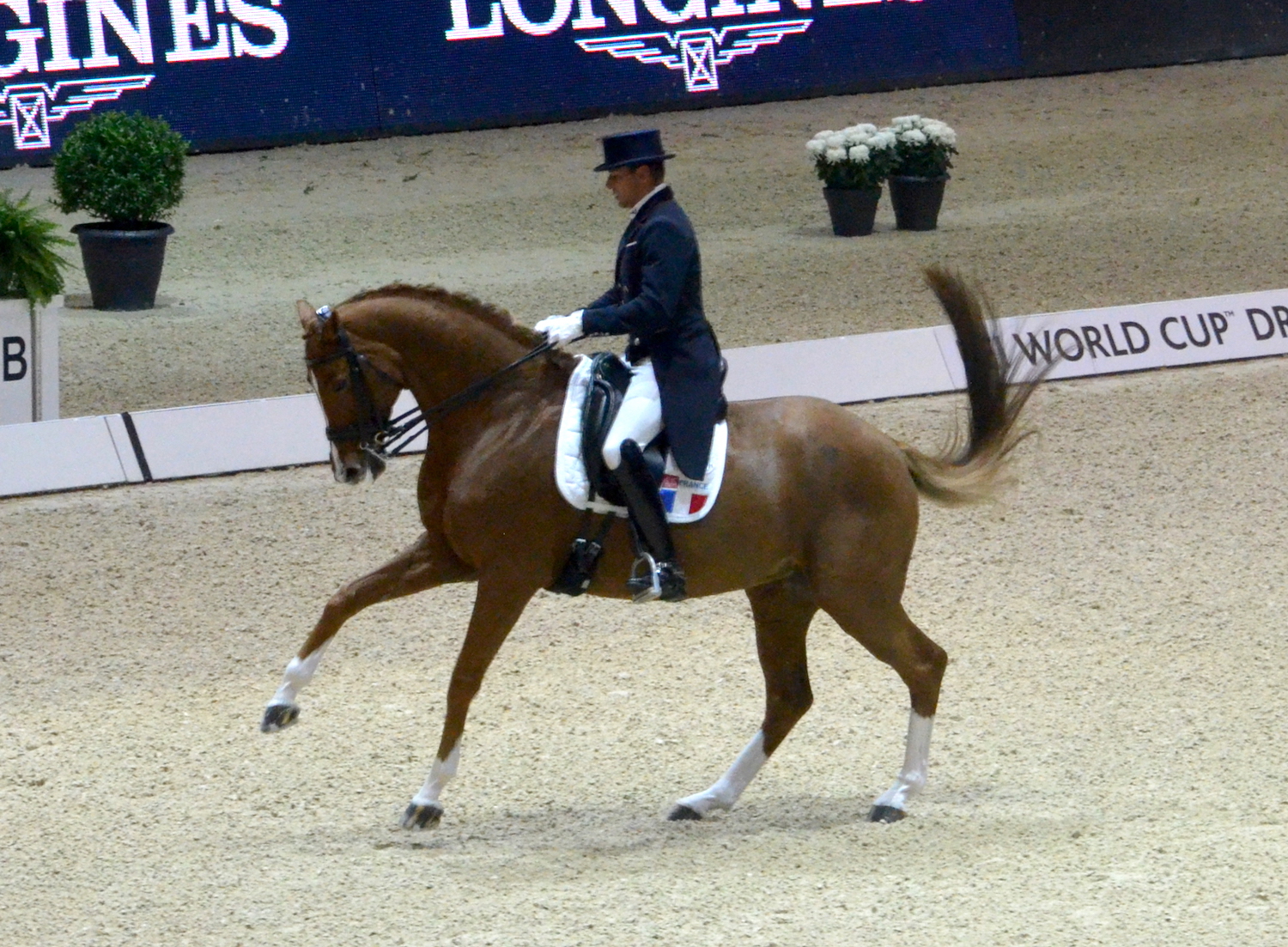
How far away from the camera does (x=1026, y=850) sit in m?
4.37

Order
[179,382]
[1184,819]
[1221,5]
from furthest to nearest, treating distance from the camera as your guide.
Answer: [1221,5], [179,382], [1184,819]

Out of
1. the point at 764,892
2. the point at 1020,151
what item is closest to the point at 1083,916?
the point at 764,892

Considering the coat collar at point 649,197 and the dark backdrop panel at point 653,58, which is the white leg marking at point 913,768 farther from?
the dark backdrop panel at point 653,58

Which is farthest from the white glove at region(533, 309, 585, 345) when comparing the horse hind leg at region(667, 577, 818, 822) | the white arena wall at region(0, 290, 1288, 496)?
the white arena wall at region(0, 290, 1288, 496)

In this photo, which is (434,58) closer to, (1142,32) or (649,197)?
(1142,32)

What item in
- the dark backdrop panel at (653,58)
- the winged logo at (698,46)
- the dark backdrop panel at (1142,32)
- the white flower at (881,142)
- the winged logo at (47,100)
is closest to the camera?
the white flower at (881,142)

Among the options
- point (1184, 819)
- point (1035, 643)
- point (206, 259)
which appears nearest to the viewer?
point (1184, 819)

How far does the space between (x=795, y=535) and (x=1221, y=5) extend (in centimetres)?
1314

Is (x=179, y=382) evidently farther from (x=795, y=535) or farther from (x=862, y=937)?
(x=862, y=937)

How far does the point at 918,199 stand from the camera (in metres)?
12.3

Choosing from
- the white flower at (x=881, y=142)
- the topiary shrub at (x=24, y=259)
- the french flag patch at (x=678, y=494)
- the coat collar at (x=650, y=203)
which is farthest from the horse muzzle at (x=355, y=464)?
the white flower at (x=881, y=142)

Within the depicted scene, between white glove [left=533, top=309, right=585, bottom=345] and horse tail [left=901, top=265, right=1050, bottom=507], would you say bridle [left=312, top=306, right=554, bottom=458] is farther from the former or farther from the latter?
horse tail [left=901, top=265, right=1050, bottom=507]

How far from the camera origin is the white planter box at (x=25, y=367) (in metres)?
8.56

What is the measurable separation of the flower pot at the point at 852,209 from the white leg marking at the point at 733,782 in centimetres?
787
